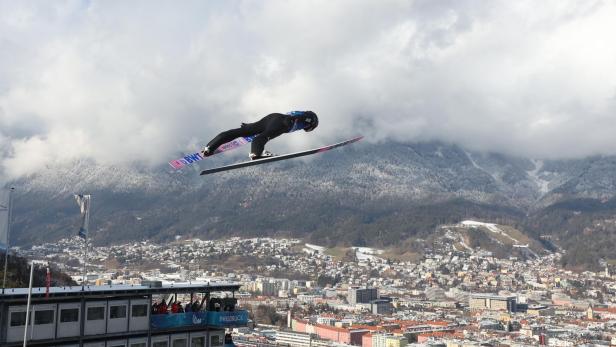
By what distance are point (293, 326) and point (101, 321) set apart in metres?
168

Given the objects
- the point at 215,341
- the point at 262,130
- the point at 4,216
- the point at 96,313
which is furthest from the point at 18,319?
the point at 262,130

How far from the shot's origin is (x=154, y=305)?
36.6 meters

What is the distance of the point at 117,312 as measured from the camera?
3353 cm

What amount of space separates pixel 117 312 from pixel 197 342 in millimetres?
5412

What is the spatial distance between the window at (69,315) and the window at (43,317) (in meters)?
0.50

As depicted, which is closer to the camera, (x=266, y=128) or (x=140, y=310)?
(x=266, y=128)

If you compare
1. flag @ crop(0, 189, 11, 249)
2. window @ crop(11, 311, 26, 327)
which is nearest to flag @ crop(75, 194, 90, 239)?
window @ crop(11, 311, 26, 327)

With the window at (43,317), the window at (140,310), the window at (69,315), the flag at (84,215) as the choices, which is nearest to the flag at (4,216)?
the window at (43,317)

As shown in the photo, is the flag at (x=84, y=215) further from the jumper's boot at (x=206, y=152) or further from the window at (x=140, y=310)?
the jumper's boot at (x=206, y=152)

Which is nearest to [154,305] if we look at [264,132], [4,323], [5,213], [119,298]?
[119,298]

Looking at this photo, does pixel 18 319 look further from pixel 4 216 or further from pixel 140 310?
pixel 140 310

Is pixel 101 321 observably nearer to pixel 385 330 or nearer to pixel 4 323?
pixel 4 323

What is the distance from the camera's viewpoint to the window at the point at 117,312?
33.3 m

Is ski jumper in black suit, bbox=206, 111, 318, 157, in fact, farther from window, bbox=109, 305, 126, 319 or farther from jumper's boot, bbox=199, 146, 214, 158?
window, bbox=109, 305, 126, 319
